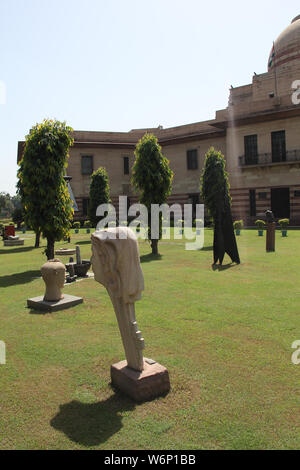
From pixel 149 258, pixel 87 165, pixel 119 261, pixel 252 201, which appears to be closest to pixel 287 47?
pixel 252 201

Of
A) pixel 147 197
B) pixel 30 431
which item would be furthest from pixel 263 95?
pixel 30 431

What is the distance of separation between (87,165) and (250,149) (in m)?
16.7

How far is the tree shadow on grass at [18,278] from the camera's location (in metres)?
12.0

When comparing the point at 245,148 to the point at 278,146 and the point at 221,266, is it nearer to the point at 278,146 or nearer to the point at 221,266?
the point at 278,146

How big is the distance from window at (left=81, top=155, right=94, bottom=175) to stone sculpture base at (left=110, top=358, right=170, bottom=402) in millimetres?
34580

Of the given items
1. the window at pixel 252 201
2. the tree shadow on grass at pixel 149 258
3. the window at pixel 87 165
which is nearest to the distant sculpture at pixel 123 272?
the tree shadow on grass at pixel 149 258

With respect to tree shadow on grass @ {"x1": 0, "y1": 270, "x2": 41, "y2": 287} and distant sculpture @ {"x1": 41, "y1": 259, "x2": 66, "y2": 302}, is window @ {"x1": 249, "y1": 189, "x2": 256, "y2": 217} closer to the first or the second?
tree shadow on grass @ {"x1": 0, "y1": 270, "x2": 41, "y2": 287}

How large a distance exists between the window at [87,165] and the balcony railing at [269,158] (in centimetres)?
1560

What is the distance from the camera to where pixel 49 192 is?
1322 centimetres

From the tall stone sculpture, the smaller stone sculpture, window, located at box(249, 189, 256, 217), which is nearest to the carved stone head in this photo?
the tall stone sculpture

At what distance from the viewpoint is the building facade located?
2942cm

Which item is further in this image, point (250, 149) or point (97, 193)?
point (250, 149)

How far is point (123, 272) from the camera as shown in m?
4.28

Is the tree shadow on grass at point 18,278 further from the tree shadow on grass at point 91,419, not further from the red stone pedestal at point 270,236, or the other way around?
the red stone pedestal at point 270,236
